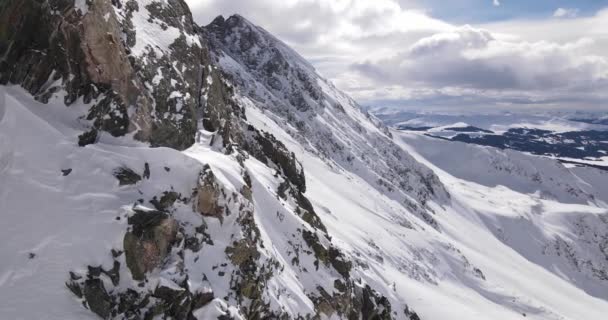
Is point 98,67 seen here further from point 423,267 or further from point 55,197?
point 423,267

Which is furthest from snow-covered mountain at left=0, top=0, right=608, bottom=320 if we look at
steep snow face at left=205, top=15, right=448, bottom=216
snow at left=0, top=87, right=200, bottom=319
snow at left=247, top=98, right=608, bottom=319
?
steep snow face at left=205, top=15, right=448, bottom=216

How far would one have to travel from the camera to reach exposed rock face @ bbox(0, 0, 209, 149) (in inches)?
790

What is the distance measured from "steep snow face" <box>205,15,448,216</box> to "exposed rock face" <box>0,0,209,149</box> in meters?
74.0

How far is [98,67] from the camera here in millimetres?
21438

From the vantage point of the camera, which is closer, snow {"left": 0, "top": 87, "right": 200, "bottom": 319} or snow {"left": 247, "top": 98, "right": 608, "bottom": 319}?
snow {"left": 0, "top": 87, "right": 200, "bottom": 319}

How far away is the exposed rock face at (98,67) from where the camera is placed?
2006 cm

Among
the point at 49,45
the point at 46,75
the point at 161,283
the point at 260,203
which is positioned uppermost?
the point at 49,45

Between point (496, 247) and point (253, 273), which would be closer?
point (253, 273)

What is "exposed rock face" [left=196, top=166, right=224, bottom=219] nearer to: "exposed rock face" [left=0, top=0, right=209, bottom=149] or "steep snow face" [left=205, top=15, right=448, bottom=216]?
"exposed rock face" [left=0, top=0, right=209, bottom=149]

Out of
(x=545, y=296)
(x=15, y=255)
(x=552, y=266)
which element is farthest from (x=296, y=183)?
(x=552, y=266)

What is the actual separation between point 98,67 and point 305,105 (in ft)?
390

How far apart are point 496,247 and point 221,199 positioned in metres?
143

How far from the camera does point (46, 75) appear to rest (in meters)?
20.4

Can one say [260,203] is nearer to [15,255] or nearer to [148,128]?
[148,128]
